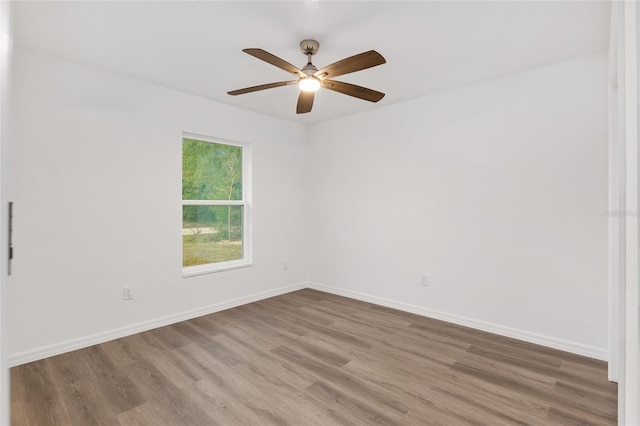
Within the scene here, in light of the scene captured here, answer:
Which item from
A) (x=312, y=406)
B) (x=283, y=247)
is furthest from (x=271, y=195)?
(x=312, y=406)

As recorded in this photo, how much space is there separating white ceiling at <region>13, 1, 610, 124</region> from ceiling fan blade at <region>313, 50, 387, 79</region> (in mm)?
306

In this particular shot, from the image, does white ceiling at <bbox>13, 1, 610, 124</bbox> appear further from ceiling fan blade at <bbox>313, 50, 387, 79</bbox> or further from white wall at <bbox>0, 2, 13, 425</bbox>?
white wall at <bbox>0, 2, 13, 425</bbox>

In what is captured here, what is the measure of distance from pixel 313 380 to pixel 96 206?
247cm

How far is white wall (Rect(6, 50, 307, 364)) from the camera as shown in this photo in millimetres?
2588

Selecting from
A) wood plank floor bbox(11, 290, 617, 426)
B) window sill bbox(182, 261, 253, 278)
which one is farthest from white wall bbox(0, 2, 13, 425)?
window sill bbox(182, 261, 253, 278)

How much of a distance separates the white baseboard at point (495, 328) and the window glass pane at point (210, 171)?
2.15 metres

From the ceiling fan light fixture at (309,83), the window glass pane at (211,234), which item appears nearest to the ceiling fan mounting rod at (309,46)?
the ceiling fan light fixture at (309,83)

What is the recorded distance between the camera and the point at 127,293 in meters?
3.12

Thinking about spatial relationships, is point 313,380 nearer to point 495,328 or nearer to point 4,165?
point 495,328

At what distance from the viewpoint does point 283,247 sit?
4629mm

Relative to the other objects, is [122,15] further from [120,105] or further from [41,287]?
[41,287]

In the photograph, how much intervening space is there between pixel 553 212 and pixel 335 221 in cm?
257

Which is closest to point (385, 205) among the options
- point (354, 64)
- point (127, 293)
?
point (354, 64)

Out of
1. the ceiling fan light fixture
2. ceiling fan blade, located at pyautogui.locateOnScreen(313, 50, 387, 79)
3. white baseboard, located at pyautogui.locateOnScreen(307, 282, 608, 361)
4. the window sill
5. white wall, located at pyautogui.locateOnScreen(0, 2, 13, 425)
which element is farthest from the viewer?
the window sill
